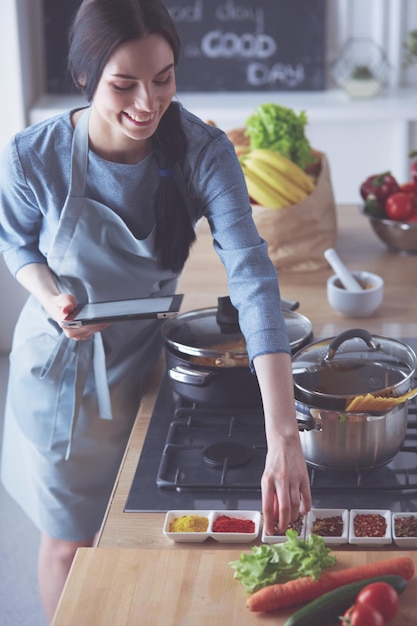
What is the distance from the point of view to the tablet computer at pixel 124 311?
4.92ft

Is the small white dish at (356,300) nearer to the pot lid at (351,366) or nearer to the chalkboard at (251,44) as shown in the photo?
the pot lid at (351,366)

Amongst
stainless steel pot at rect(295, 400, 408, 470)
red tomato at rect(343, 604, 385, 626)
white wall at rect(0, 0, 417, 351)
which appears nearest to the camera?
red tomato at rect(343, 604, 385, 626)

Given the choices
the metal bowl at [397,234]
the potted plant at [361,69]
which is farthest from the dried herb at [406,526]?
the potted plant at [361,69]

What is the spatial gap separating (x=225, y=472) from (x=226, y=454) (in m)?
0.05

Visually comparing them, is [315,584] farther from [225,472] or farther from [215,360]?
[215,360]

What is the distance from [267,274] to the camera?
146 cm

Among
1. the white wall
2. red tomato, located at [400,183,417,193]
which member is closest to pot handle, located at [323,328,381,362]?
red tomato, located at [400,183,417,193]

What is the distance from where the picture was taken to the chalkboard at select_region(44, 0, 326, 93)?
365 centimetres

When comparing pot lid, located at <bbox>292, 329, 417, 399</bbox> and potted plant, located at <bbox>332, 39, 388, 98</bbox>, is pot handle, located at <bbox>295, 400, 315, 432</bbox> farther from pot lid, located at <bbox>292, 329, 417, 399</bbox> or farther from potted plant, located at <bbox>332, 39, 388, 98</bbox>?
potted plant, located at <bbox>332, 39, 388, 98</bbox>

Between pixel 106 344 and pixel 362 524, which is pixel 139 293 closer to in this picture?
pixel 106 344

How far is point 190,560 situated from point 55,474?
0.64 metres

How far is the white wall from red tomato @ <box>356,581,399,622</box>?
262 cm

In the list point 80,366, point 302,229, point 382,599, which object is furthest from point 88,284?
point 382,599

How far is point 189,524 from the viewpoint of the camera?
133cm
